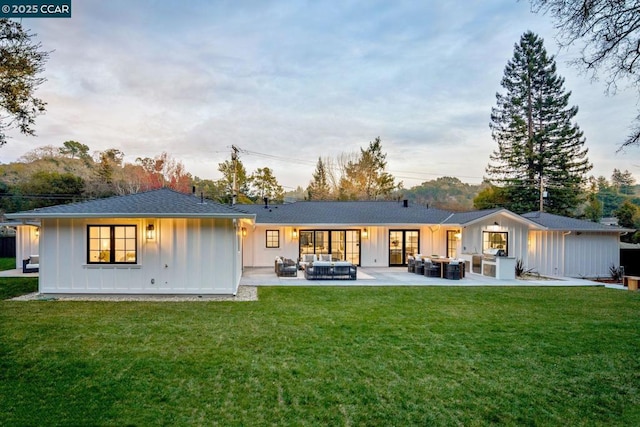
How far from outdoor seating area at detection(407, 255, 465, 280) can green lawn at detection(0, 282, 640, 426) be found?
4434mm

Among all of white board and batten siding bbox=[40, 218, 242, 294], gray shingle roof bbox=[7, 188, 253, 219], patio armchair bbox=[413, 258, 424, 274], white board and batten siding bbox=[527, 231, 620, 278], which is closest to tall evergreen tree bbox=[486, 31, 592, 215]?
white board and batten siding bbox=[527, 231, 620, 278]

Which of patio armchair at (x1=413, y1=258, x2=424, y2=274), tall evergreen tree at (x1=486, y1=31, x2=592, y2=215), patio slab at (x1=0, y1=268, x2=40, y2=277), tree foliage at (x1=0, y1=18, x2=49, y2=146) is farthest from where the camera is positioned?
tall evergreen tree at (x1=486, y1=31, x2=592, y2=215)

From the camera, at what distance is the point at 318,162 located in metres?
37.8

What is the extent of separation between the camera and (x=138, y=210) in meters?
8.76

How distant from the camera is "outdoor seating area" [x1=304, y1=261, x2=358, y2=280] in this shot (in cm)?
1204

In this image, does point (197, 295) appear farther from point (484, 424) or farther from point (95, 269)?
point (484, 424)

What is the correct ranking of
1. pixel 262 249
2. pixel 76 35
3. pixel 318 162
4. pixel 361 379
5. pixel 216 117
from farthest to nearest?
pixel 318 162 < pixel 216 117 < pixel 262 249 < pixel 76 35 < pixel 361 379

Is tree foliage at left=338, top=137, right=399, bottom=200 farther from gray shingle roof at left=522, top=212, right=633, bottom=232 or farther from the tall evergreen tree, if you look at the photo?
gray shingle roof at left=522, top=212, right=633, bottom=232

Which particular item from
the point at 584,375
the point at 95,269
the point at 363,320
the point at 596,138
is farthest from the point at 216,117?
the point at 596,138

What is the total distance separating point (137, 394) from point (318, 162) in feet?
115

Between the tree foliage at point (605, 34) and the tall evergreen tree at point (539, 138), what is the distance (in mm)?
24462

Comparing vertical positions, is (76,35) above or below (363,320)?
above

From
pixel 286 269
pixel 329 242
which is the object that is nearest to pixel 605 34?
pixel 286 269

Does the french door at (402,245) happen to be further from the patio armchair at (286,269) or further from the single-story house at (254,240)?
the patio armchair at (286,269)
